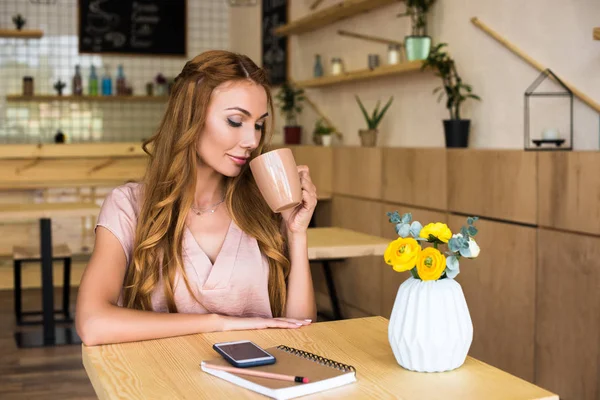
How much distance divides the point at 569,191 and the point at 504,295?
24.6 inches

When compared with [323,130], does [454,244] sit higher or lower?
lower

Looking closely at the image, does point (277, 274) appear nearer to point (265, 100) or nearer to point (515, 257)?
point (265, 100)

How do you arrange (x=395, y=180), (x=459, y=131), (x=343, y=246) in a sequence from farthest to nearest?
(x=395, y=180) → (x=459, y=131) → (x=343, y=246)

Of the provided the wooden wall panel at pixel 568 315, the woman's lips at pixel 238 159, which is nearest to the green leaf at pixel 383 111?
the wooden wall panel at pixel 568 315

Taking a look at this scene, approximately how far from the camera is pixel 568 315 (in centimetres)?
321

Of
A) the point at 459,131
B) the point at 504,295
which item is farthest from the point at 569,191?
the point at 459,131

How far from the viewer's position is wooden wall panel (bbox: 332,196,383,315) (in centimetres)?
483

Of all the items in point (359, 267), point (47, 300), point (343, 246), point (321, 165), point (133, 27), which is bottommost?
point (47, 300)

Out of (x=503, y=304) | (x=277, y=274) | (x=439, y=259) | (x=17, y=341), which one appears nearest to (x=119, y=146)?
(x=17, y=341)

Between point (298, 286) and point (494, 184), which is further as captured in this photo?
point (494, 184)

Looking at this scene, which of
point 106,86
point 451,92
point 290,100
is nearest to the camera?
point 451,92

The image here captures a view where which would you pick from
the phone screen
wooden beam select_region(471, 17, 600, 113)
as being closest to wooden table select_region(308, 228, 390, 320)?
wooden beam select_region(471, 17, 600, 113)

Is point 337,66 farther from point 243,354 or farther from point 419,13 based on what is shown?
point 243,354

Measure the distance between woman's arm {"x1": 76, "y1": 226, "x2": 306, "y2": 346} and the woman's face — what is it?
34 cm
